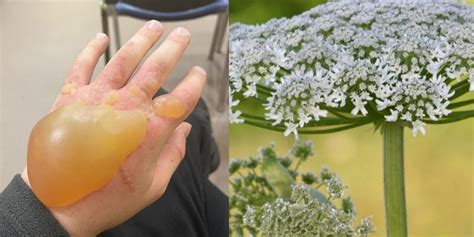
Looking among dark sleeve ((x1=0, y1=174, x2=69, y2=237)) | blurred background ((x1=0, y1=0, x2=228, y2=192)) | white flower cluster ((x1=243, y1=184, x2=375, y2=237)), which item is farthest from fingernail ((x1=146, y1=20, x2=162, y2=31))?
white flower cluster ((x1=243, y1=184, x2=375, y2=237))

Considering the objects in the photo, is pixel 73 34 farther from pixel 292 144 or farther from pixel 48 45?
A: pixel 292 144

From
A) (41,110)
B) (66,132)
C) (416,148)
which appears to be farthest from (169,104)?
(416,148)

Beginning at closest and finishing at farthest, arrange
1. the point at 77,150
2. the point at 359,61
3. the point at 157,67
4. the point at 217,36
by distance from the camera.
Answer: the point at 77,150, the point at 157,67, the point at 359,61, the point at 217,36

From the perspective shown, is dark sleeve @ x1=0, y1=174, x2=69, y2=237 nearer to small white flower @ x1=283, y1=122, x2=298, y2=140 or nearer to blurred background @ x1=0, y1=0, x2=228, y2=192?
blurred background @ x1=0, y1=0, x2=228, y2=192

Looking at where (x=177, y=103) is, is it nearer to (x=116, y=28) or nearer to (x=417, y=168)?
(x=116, y=28)

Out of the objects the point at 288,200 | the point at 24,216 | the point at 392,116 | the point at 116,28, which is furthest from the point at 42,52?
the point at 392,116

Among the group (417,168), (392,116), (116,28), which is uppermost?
(116,28)

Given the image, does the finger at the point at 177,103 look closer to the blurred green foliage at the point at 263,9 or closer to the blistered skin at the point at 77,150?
the blistered skin at the point at 77,150
